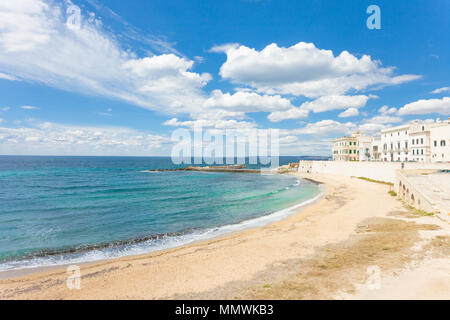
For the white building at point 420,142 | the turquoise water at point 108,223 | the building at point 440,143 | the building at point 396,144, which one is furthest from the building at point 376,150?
the turquoise water at point 108,223

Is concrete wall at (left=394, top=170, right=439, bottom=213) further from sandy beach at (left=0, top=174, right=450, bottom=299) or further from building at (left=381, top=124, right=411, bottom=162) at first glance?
building at (left=381, top=124, right=411, bottom=162)

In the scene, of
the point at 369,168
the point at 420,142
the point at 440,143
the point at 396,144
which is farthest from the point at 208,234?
the point at 396,144

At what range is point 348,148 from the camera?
244 feet

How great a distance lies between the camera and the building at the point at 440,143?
43.1 metres

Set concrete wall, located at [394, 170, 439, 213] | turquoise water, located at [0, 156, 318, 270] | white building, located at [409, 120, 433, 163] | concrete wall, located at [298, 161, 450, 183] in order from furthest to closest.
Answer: white building, located at [409, 120, 433, 163] → concrete wall, located at [298, 161, 450, 183] → concrete wall, located at [394, 170, 439, 213] → turquoise water, located at [0, 156, 318, 270]

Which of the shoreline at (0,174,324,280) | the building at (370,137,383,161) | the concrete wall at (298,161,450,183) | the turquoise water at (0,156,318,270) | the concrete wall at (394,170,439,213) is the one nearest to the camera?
the shoreline at (0,174,324,280)

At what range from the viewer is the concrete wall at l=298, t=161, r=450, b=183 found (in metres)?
38.8

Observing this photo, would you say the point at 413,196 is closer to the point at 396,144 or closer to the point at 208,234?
the point at 208,234

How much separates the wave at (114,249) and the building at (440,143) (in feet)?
145

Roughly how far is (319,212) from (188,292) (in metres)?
19.5

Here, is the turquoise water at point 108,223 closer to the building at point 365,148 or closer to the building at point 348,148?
the building at point 365,148

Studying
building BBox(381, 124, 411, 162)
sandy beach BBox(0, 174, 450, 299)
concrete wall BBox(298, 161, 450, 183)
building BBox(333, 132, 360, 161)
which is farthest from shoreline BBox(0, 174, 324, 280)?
building BBox(333, 132, 360, 161)

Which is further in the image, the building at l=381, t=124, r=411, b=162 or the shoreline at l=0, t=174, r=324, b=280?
the building at l=381, t=124, r=411, b=162

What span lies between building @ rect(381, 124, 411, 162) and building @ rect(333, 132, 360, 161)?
39.1ft
